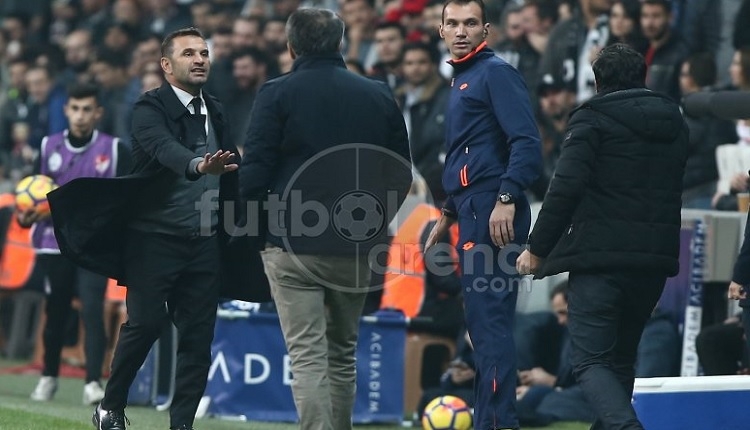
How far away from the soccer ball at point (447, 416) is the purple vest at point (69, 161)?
10.5ft

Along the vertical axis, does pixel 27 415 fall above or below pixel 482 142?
below

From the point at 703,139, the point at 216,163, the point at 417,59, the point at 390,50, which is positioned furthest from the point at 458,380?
the point at 390,50

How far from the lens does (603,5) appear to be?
44.8 feet

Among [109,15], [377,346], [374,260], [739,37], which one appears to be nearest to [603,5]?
[739,37]

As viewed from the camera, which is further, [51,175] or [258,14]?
[258,14]

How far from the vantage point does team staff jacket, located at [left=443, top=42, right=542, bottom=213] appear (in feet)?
25.1

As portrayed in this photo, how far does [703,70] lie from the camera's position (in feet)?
39.1

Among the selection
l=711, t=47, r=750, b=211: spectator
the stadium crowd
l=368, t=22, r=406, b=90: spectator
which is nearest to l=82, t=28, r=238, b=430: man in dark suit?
the stadium crowd

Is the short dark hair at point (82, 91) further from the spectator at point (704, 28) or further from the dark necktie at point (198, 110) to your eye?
the spectator at point (704, 28)

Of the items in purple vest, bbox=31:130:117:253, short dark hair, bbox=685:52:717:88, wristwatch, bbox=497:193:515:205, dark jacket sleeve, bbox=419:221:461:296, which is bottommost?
dark jacket sleeve, bbox=419:221:461:296

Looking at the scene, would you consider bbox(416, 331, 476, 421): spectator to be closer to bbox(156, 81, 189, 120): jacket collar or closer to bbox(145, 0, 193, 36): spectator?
bbox(156, 81, 189, 120): jacket collar

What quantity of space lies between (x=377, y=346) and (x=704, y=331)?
7.76ft

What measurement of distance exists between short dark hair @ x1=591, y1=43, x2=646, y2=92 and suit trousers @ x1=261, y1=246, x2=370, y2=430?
163cm

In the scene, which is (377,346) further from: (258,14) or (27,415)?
(258,14)
